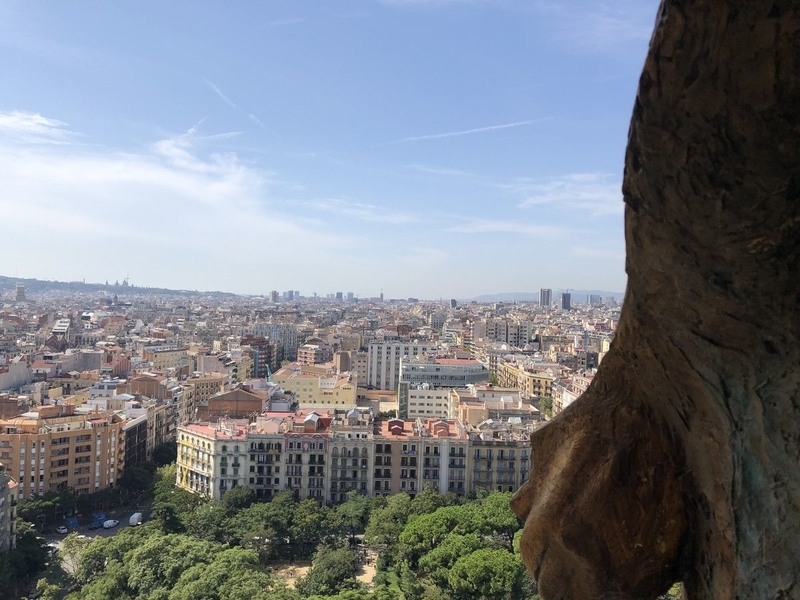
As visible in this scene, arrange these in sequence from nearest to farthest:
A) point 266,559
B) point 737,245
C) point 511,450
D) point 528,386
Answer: point 737,245 → point 266,559 → point 511,450 → point 528,386

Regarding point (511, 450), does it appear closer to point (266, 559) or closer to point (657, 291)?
point (266, 559)

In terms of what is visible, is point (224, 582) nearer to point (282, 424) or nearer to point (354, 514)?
point (354, 514)

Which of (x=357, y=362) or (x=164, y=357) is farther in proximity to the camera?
(x=164, y=357)

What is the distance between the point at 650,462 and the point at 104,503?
3057cm

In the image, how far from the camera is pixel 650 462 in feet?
9.93

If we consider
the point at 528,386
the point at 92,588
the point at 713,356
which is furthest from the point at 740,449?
the point at 528,386

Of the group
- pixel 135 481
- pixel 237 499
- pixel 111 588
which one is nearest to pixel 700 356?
pixel 111 588

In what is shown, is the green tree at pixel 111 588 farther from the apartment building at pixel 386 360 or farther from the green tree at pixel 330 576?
the apartment building at pixel 386 360

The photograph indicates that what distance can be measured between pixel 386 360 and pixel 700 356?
58489 millimetres

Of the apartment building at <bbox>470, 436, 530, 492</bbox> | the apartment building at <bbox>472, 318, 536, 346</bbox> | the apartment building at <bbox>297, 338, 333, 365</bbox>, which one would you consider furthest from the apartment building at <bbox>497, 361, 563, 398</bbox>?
the apartment building at <bbox>472, 318, 536, 346</bbox>

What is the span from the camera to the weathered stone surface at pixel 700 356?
1.88 m

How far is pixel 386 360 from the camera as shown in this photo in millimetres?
60656

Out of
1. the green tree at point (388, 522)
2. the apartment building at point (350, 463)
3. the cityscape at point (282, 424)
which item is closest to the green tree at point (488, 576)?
the green tree at point (388, 522)

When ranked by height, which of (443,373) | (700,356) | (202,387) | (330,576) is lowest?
(330,576)
